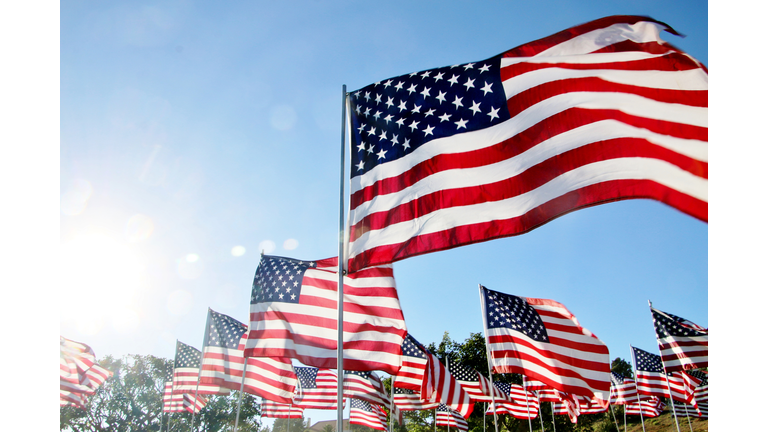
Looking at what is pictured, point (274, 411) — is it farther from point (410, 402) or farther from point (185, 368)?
point (410, 402)

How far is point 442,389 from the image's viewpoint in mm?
16891

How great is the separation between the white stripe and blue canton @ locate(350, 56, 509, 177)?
1159 millimetres

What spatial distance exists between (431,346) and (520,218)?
4245cm

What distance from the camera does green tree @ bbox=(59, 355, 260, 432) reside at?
53500 mm

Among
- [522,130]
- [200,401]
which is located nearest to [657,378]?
[200,401]

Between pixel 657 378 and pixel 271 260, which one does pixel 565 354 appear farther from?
pixel 657 378

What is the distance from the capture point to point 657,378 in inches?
1049

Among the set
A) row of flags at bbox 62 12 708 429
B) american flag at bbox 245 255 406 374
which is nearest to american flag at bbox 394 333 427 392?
american flag at bbox 245 255 406 374

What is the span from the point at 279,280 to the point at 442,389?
9.57 meters

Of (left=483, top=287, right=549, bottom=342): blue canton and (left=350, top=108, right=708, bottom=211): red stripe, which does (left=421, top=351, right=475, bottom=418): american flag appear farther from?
(left=350, top=108, right=708, bottom=211): red stripe

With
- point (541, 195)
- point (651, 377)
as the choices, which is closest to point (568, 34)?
point (541, 195)

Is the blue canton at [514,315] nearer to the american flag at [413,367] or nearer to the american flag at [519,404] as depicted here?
the american flag at [413,367]

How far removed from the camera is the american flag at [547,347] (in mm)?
11641

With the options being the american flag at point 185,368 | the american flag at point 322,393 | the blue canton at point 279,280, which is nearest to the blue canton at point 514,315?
the blue canton at point 279,280
